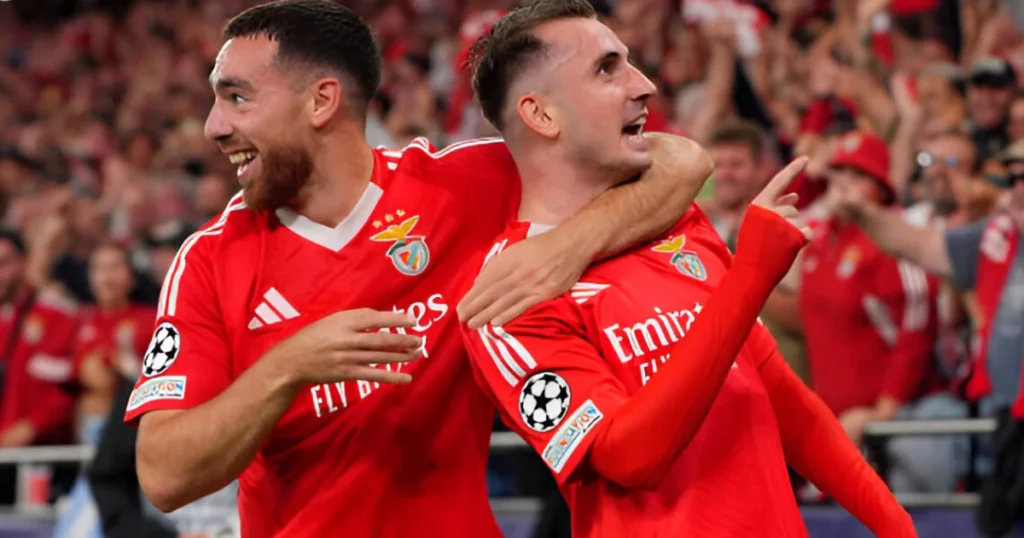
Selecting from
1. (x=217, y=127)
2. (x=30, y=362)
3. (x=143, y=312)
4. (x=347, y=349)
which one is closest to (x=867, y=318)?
(x=217, y=127)

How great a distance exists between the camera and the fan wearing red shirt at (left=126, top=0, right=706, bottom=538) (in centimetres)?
328

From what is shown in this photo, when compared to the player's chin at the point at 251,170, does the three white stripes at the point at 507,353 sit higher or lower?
lower

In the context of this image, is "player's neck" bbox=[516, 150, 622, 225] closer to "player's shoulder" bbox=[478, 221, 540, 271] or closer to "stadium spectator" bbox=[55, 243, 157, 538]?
"player's shoulder" bbox=[478, 221, 540, 271]

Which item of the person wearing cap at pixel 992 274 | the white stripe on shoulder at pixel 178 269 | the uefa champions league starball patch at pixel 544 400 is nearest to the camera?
the uefa champions league starball patch at pixel 544 400

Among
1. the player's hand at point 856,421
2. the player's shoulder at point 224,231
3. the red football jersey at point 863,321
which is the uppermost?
the player's shoulder at point 224,231

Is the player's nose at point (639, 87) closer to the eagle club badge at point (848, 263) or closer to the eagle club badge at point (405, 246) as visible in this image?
the eagle club badge at point (405, 246)

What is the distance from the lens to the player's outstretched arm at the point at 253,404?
9.70 ft

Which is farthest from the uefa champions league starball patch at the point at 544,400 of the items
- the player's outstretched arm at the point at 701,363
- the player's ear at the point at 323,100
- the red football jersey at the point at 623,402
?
the player's ear at the point at 323,100

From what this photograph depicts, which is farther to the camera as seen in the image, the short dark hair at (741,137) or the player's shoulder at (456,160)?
the short dark hair at (741,137)

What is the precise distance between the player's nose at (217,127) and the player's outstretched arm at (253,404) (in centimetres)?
54

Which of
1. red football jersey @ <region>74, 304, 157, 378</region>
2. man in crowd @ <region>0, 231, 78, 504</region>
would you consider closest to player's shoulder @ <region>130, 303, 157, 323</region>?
red football jersey @ <region>74, 304, 157, 378</region>

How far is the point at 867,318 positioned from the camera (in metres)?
6.48

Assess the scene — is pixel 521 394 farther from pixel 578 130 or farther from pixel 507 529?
pixel 507 529

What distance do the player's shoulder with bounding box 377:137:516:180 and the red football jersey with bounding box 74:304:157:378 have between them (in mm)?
5117
